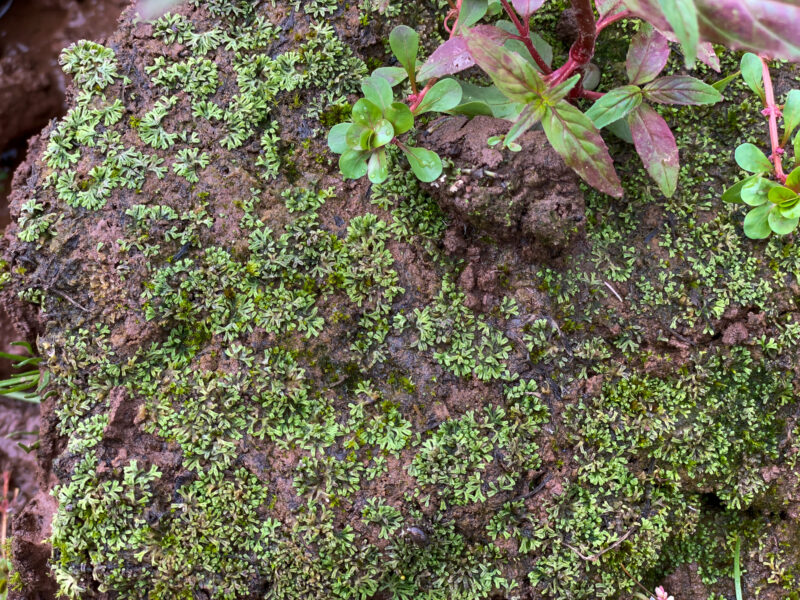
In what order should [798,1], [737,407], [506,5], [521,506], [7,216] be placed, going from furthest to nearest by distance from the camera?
[7,216] < [737,407] < [521,506] < [506,5] < [798,1]

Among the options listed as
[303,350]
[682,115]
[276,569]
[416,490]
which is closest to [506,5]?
[682,115]

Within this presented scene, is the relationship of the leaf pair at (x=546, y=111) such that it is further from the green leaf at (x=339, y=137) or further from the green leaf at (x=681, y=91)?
the green leaf at (x=339, y=137)

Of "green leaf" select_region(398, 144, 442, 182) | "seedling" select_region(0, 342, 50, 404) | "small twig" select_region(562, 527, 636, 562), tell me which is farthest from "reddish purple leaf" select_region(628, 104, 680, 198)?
"seedling" select_region(0, 342, 50, 404)

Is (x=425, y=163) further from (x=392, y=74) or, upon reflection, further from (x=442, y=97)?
(x=392, y=74)

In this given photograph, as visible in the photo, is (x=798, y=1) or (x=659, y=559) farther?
(x=659, y=559)

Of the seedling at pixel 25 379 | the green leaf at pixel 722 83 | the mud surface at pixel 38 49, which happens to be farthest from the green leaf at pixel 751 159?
the mud surface at pixel 38 49

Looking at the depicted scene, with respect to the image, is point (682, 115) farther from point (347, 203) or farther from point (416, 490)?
point (416, 490)

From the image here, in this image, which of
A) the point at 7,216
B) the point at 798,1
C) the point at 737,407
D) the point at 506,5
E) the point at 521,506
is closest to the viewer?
the point at 798,1
